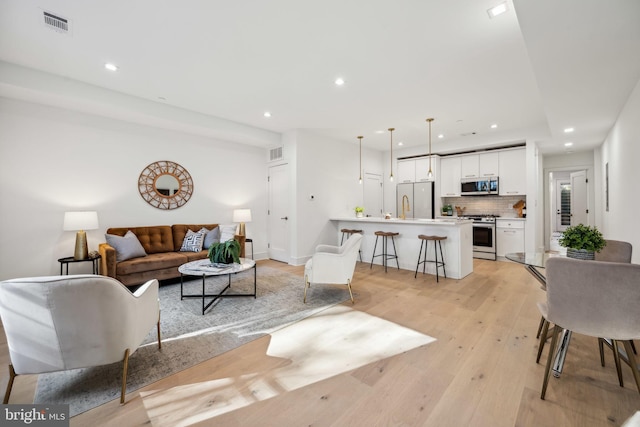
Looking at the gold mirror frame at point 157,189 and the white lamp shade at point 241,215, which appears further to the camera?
the white lamp shade at point 241,215

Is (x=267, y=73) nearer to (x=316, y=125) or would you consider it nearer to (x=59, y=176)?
(x=316, y=125)

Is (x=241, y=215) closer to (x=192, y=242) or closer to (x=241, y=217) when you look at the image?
(x=241, y=217)

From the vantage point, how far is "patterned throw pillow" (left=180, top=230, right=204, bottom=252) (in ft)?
15.3

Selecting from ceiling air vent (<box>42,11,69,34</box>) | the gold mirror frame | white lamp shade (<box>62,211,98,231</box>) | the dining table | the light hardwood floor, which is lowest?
the light hardwood floor

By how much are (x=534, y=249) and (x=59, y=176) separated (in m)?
8.59

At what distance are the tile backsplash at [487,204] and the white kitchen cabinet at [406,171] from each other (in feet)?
3.38

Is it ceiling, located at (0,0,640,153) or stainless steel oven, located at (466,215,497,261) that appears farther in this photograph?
stainless steel oven, located at (466,215,497,261)

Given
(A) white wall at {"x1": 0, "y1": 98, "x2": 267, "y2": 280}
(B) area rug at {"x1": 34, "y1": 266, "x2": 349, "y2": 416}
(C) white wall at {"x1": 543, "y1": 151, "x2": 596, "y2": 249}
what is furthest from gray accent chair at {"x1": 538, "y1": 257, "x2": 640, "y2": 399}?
(C) white wall at {"x1": 543, "y1": 151, "x2": 596, "y2": 249}

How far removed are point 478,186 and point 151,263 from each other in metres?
6.86

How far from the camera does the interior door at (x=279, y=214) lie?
5.89m

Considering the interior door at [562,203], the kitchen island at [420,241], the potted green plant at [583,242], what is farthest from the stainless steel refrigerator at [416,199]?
the interior door at [562,203]

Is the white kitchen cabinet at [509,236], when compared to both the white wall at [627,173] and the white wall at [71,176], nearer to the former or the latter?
the white wall at [627,173]

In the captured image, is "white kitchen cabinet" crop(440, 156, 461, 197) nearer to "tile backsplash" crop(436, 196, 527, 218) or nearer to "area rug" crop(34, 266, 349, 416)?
"tile backsplash" crop(436, 196, 527, 218)
